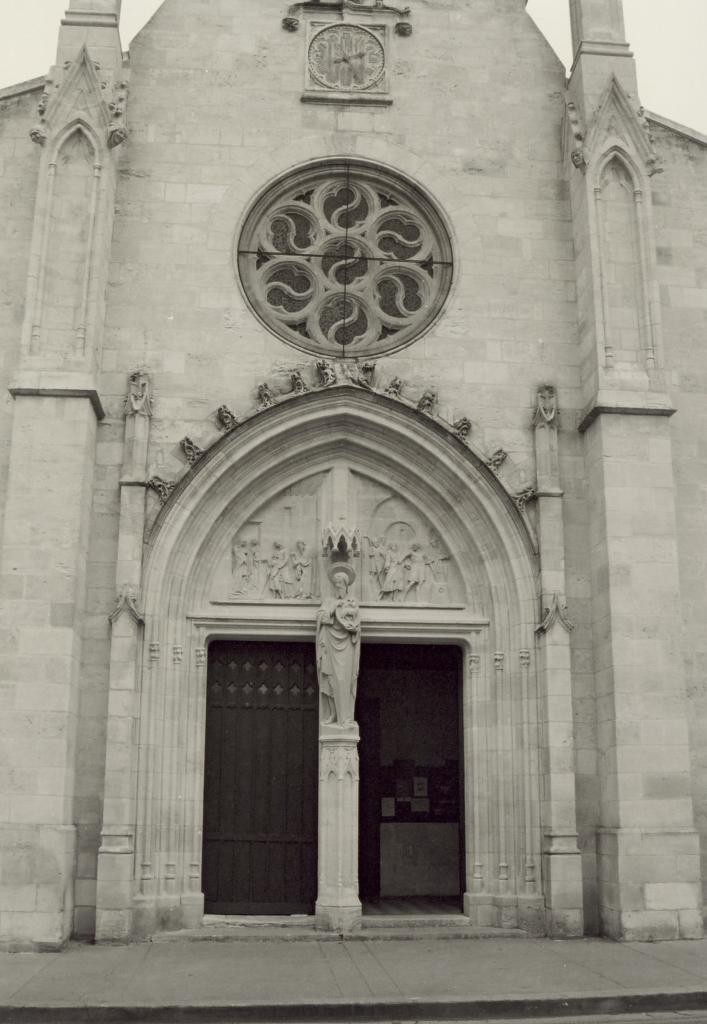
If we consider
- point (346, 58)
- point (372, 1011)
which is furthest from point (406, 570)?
point (346, 58)

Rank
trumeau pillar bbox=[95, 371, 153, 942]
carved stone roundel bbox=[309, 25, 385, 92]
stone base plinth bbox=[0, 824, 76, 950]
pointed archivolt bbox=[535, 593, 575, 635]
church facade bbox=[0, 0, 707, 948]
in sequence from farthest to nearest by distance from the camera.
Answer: carved stone roundel bbox=[309, 25, 385, 92], pointed archivolt bbox=[535, 593, 575, 635], church facade bbox=[0, 0, 707, 948], trumeau pillar bbox=[95, 371, 153, 942], stone base plinth bbox=[0, 824, 76, 950]

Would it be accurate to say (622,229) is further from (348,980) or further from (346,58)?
(348,980)

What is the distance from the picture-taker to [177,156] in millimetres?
13492

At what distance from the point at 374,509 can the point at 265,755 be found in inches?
122

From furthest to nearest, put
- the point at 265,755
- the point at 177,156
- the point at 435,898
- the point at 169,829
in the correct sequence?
the point at 435,898, the point at 177,156, the point at 265,755, the point at 169,829

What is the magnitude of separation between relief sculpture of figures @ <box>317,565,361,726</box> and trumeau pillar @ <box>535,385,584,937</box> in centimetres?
208

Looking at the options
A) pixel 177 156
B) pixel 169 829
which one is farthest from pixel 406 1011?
pixel 177 156

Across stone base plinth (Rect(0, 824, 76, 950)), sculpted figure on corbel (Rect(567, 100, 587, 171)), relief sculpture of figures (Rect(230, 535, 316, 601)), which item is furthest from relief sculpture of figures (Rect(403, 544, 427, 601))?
sculpted figure on corbel (Rect(567, 100, 587, 171))

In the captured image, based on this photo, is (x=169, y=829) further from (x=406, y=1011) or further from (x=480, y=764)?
(x=406, y=1011)

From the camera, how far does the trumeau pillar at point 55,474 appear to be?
10.7m

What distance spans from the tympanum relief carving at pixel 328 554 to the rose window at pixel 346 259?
1.79 metres

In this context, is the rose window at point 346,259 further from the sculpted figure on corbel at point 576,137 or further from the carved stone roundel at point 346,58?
the sculpted figure on corbel at point 576,137

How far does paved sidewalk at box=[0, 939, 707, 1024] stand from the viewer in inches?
319

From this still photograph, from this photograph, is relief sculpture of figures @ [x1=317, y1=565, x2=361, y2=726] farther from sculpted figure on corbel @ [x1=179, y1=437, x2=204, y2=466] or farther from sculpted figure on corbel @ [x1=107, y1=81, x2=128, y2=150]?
sculpted figure on corbel @ [x1=107, y1=81, x2=128, y2=150]
